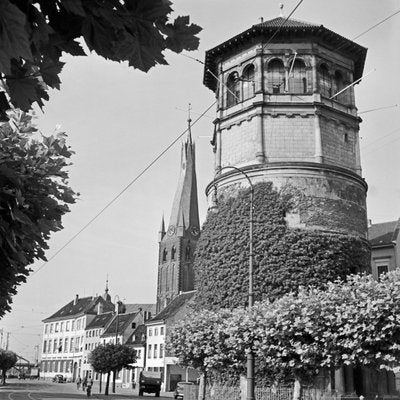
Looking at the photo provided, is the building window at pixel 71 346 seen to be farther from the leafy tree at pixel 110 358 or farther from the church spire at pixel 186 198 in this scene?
the leafy tree at pixel 110 358

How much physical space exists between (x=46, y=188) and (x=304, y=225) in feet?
75.9

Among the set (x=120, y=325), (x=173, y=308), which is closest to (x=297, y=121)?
(x=173, y=308)

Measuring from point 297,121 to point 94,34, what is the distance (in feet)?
93.6

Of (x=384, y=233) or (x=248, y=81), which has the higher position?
(x=248, y=81)

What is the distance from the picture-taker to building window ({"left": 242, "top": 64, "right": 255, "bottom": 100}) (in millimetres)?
31638

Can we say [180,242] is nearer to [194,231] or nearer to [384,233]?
[194,231]

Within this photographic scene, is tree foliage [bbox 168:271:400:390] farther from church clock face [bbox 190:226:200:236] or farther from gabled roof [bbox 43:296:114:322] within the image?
church clock face [bbox 190:226:200:236]

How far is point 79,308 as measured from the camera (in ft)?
328

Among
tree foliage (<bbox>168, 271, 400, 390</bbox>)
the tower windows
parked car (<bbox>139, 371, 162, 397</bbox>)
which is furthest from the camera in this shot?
parked car (<bbox>139, 371, 162, 397</bbox>)

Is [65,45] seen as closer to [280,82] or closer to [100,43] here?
[100,43]

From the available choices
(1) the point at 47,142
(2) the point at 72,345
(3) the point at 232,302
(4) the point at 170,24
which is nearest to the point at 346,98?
(3) the point at 232,302

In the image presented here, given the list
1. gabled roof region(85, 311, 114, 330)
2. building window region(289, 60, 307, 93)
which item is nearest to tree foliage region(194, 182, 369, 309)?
building window region(289, 60, 307, 93)

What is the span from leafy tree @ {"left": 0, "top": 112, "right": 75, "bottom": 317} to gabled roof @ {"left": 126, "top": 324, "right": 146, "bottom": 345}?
6648cm

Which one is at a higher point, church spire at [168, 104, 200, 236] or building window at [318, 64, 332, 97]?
church spire at [168, 104, 200, 236]
